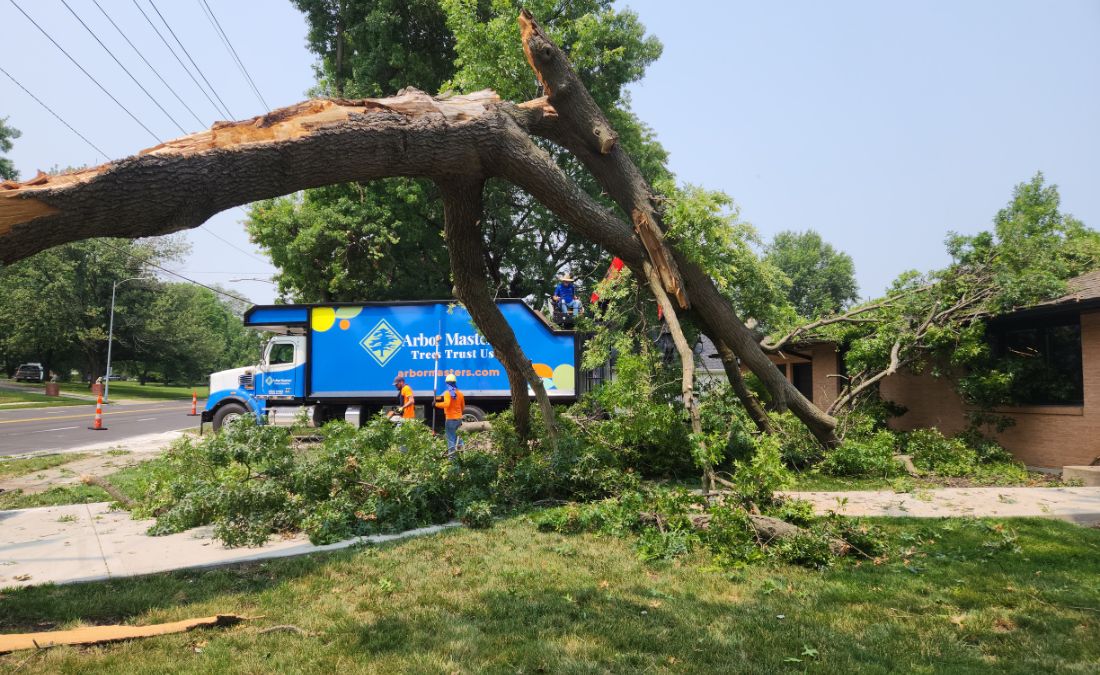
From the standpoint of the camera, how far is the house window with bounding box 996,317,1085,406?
390 inches

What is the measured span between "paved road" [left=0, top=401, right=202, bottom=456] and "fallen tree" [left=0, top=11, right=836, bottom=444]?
482 inches

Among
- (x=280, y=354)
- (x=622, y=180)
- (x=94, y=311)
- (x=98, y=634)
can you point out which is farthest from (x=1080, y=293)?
(x=94, y=311)

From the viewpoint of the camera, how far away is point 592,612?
3.87m

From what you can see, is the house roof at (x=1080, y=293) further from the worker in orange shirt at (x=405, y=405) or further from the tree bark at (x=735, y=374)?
the worker in orange shirt at (x=405, y=405)

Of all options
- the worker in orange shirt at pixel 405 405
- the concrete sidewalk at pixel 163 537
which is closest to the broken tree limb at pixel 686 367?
the concrete sidewalk at pixel 163 537

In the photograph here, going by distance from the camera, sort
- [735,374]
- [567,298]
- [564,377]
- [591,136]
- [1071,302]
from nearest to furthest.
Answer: [591,136] < [735,374] < [1071,302] < [564,377] < [567,298]

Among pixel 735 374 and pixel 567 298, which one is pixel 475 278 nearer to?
pixel 735 374

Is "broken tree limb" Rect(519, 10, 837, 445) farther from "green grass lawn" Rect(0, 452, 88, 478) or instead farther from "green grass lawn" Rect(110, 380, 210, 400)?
"green grass lawn" Rect(110, 380, 210, 400)

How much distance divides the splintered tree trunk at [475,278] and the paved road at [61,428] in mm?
11392

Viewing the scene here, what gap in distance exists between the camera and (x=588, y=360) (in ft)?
28.2

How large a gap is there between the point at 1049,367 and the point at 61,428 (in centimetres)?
2364

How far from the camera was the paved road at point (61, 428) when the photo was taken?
1451 cm

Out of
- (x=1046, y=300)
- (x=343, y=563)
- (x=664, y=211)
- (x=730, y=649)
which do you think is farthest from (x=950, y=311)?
(x=343, y=563)

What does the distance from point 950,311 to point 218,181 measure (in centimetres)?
1034
